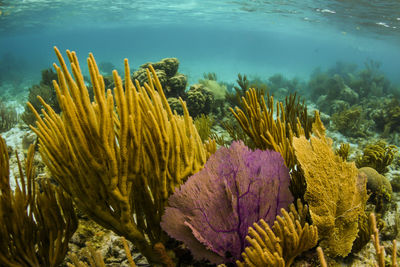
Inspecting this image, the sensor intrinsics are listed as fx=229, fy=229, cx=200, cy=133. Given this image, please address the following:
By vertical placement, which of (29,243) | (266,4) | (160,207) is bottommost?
(29,243)

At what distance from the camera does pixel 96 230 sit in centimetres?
296

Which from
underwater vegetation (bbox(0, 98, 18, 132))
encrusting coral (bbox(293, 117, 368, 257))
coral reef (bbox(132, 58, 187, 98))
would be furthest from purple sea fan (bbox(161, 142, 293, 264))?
underwater vegetation (bbox(0, 98, 18, 132))

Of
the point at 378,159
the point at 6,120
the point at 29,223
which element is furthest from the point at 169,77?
the point at 29,223

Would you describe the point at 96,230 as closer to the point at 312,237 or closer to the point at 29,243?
the point at 29,243

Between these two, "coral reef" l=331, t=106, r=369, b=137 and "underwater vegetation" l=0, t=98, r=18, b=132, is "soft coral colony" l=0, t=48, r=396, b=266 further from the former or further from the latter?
"underwater vegetation" l=0, t=98, r=18, b=132

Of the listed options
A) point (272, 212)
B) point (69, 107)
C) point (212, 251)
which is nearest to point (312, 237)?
point (272, 212)

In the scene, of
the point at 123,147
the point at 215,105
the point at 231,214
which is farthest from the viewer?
the point at 215,105

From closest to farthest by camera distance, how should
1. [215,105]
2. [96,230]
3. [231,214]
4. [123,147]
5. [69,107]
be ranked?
1. [69,107]
2. [123,147]
3. [231,214]
4. [96,230]
5. [215,105]

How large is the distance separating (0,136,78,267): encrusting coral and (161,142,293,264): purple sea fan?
1199 millimetres

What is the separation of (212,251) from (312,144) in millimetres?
1241

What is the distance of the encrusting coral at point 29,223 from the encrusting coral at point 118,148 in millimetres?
435

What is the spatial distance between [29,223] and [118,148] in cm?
121

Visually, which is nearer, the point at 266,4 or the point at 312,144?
the point at 312,144

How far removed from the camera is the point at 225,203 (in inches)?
72.6
